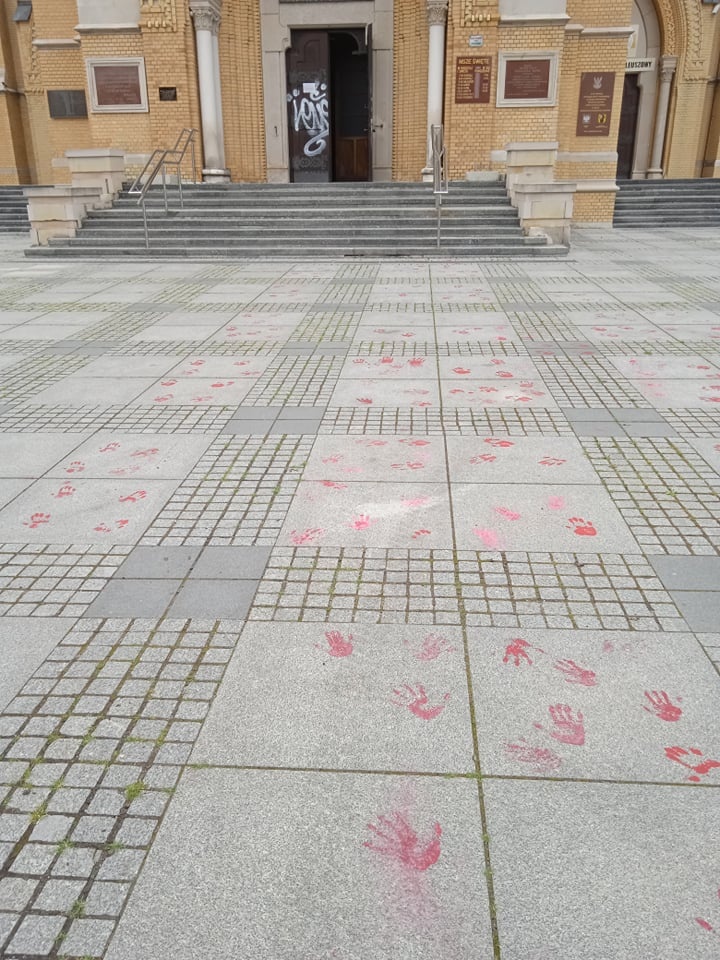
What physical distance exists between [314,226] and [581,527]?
12.4 metres

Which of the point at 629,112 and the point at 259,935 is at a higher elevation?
the point at 629,112

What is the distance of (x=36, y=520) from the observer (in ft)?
13.8

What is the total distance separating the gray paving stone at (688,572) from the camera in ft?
11.4

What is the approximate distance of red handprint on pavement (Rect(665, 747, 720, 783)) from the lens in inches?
95.1

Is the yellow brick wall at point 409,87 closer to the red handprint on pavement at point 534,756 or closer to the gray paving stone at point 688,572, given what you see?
the gray paving stone at point 688,572

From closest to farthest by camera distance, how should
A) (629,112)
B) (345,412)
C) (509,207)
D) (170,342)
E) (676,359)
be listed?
(345,412) < (676,359) < (170,342) < (509,207) < (629,112)

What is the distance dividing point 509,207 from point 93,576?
1369 cm

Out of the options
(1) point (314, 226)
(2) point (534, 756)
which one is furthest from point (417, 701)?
(1) point (314, 226)

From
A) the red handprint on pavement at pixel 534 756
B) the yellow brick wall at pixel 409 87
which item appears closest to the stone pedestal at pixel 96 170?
the yellow brick wall at pixel 409 87

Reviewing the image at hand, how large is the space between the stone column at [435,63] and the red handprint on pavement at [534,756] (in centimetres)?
1680

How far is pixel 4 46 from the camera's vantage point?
24.1 meters

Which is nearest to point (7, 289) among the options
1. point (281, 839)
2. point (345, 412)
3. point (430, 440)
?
point (345, 412)

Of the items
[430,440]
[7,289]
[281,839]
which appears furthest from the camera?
[7,289]

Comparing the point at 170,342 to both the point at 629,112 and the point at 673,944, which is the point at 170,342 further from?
the point at 629,112
